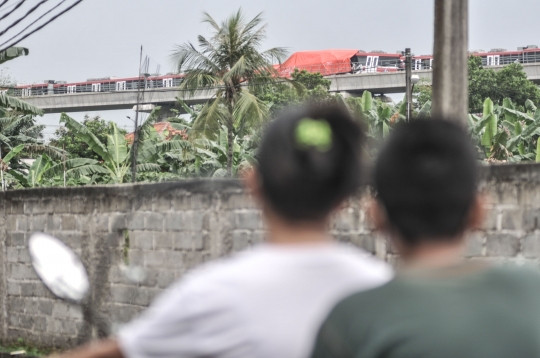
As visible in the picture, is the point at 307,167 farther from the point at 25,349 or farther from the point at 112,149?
the point at 112,149

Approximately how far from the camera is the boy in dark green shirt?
136 centimetres

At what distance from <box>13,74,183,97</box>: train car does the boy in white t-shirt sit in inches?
2733

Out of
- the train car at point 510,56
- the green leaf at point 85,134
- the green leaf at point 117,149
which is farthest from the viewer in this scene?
the train car at point 510,56

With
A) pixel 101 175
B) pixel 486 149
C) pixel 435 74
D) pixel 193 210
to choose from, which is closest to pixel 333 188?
pixel 435 74

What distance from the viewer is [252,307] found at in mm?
1585

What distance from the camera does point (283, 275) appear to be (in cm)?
159

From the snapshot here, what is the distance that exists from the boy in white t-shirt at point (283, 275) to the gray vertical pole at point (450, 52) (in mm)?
4752

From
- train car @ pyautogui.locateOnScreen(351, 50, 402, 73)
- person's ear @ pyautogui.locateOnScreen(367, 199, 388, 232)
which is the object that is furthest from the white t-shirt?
train car @ pyautogui.locateOnScreen(351, 50, 402, 73)

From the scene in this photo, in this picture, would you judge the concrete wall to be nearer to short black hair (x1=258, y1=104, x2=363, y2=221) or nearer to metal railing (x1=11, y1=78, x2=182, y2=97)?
short black hair (x1=258, y1=104, x2=363, y2=221)

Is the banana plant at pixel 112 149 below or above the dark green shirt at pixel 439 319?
above

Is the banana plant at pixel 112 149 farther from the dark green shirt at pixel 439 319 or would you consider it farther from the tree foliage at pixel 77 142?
the dark green shirt at pixel 439 319

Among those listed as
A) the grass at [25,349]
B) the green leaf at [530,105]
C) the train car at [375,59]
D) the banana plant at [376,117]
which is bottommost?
the grass at [25,349]

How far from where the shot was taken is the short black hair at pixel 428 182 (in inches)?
59.4

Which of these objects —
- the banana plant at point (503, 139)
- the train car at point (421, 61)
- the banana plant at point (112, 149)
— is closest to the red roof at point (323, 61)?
the train car at point (421, 61)
